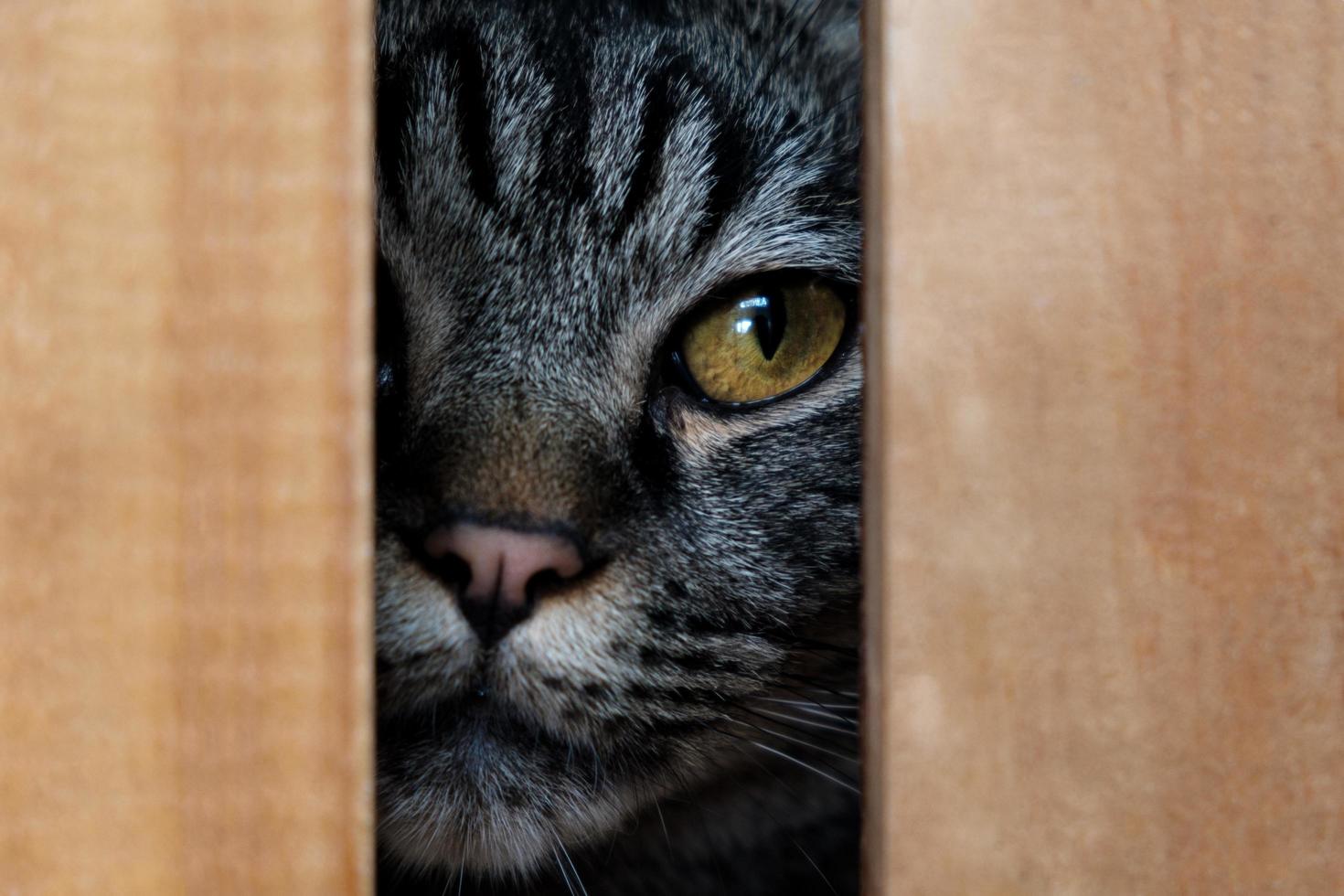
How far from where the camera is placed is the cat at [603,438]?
0.83m

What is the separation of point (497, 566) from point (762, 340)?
0.36 m

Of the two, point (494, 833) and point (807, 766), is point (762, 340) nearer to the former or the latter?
point (807, 766)

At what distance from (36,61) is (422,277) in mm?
460

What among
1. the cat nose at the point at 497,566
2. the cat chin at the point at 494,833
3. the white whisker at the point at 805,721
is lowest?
the cat chin at the point at 494,833

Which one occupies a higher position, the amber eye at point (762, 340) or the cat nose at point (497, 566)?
the amber eye at point (762, 340)

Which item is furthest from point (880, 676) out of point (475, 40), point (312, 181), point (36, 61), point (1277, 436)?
point (475, 40)

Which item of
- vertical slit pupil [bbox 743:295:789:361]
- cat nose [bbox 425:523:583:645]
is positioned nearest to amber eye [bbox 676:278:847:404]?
vertical slit pupil [bbox 743:295:789:361]

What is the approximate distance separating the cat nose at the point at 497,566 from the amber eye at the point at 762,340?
0.27 meters

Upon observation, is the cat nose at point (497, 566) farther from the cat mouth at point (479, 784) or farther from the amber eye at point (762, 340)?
the amber eye at point (762, 340)

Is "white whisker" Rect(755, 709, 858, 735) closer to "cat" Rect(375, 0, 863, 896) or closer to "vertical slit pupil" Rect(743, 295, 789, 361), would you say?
"cat" Rect(375, 0, 863, 896)

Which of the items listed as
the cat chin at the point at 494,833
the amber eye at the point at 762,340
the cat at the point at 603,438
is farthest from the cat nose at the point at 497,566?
Result: the amber eye at the point at 762,340

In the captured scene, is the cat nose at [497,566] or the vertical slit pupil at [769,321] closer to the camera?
the cat nose at [497,566]

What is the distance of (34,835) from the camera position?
50cm

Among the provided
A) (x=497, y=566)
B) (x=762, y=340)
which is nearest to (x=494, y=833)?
(x=497, y=566)
